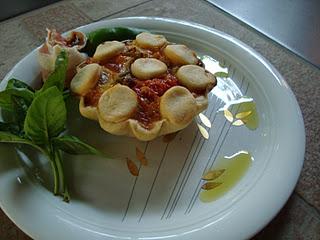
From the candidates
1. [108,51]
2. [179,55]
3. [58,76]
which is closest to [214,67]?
[179,55]

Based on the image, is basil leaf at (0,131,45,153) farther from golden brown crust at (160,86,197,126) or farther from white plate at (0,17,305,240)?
golden brown crust at (160,86,197,126)

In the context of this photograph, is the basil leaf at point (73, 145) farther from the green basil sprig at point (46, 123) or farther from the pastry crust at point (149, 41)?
the pastry crust at point (149, 41)

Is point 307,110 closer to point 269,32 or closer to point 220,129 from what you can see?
point 220,129

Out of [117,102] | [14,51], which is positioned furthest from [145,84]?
[14,51]

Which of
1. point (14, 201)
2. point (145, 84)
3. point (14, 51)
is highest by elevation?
point (145, 84)

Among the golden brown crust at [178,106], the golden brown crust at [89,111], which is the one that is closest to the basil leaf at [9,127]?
the golden brown crust at [89,111]

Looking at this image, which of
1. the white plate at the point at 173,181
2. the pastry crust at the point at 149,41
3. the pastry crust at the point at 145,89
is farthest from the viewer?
the pastry crust at the point at 149,41

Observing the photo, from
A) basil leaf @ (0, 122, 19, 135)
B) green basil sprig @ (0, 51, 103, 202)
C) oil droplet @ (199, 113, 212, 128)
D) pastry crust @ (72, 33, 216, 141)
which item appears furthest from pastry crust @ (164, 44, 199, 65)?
basil leaf @ (0, 122, 19, 135)
